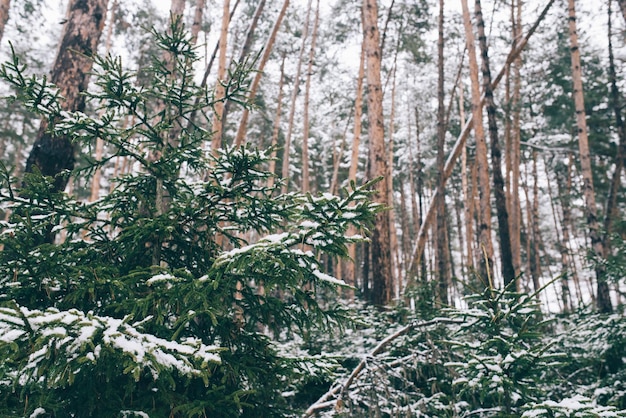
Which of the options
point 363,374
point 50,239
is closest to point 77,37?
point 50,239

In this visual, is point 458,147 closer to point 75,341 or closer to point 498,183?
point 498,183

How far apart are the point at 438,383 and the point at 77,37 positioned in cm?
568

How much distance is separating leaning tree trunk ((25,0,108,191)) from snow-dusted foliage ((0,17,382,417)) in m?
1.65

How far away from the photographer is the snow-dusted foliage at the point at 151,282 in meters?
1.64

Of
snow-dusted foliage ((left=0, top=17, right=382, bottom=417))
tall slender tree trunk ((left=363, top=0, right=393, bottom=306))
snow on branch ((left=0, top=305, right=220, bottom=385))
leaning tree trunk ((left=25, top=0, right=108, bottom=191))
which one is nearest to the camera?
snow on branch ((left=0, top=305, right=220, bottom=385))

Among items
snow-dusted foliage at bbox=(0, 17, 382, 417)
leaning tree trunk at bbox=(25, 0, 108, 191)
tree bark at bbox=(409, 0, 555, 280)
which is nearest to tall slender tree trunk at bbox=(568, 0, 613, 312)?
tree bark at bbox=(409, 0, 555, 280)

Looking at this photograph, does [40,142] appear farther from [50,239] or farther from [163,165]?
[163,165]

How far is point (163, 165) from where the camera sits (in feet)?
9.23

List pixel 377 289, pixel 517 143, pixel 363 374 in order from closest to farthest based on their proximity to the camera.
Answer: pixel 363 374 < pixel 377 289 < pixel 517 143

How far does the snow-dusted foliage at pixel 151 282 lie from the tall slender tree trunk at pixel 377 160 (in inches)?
163

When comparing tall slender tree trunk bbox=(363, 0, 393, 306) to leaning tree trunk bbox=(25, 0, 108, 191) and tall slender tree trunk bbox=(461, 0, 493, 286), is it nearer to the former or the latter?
tall slender tree trunk bbox=(461, 0, 493, 286)

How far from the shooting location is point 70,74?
4543mm

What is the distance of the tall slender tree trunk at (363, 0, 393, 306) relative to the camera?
6.96 metres

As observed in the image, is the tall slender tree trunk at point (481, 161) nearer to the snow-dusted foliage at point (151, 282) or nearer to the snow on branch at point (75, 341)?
the snow-dusted foliage at point (151, 282)
